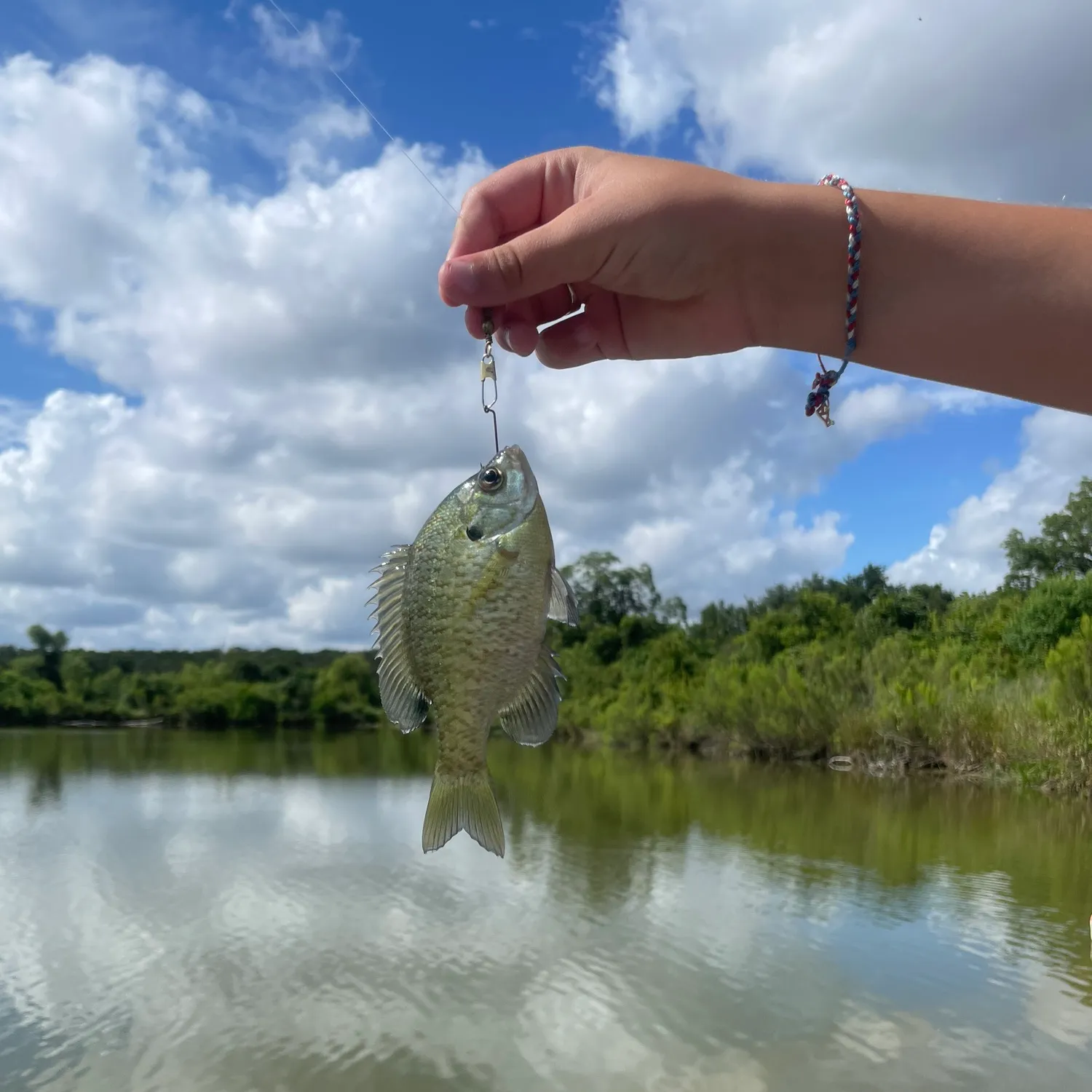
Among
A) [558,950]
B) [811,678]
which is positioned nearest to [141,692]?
[811,678]

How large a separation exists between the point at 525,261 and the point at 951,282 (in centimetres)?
73

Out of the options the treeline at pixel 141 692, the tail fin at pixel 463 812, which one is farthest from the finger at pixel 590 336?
the treeline at pixel 141 692

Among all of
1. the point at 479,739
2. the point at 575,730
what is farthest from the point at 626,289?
the point at 575,730

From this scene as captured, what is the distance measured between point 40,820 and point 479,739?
20.6 meters

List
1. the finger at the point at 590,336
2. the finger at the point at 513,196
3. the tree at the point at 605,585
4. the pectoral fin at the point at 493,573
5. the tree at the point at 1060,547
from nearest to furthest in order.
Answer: the pectoral fin at the point at 493,573 → the finger at the point at 513,196 → the finger at the point at 590,336 → the tree at the point at 605,585 → the tree at the point at 1060,547

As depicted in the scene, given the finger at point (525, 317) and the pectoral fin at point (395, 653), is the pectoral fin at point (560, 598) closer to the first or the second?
the pectoral fin at point (395, 653)

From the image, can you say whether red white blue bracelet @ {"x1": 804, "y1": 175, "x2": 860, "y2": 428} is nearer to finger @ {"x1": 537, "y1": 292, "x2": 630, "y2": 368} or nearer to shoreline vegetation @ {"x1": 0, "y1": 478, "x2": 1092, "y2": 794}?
finger @ {"x1": 537, "y1": 292, "x2": 630, "y2": 368}

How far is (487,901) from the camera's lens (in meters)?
13.0

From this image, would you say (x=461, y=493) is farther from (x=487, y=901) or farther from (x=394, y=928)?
(x=487, y=901)

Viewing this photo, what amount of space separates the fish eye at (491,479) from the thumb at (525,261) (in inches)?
12.7

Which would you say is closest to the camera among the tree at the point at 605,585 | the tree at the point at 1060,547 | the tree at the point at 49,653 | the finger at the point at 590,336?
the finger at the point at 590,336

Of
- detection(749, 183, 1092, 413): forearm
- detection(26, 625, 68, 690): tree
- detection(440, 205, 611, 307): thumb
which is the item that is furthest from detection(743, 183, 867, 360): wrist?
detection(26, 625, 68, 690): tree

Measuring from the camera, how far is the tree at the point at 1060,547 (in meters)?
40.4

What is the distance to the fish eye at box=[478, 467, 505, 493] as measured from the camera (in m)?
1.73
